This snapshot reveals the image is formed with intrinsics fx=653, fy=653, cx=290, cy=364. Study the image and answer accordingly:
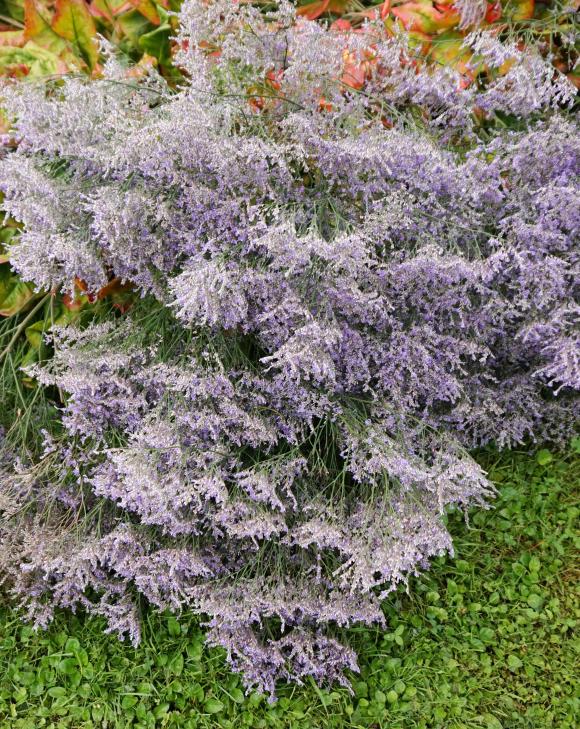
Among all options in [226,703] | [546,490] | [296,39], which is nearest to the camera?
[296,39]

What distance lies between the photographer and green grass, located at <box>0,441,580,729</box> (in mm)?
2158

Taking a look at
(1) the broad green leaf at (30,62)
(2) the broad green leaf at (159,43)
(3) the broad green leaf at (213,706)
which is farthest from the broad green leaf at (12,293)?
(3) the broad green leaf at (213,706)

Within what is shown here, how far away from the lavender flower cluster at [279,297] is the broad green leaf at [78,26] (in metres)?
0.25

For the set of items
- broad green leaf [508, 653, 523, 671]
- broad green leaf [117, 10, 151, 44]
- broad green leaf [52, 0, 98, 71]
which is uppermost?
broad green leaf [117, 10, 151, 44]

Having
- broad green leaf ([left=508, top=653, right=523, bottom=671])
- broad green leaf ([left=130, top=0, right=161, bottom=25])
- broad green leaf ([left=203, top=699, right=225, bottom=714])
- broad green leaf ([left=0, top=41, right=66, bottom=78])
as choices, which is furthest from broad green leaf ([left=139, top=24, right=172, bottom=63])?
broad green leaf ([left=508, top=653, right=523, bottom=671])

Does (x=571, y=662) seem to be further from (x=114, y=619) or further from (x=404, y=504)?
(x=114, y=619)

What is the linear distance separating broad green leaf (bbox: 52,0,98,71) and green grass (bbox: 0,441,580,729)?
2.06 metres

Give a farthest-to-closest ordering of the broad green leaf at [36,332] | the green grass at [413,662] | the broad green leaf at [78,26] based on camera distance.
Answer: the broad green leaf at [36,332], the broad green leaf at [78,26], the green grass at [413,662]

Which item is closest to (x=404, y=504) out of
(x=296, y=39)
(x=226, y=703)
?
(x=226, y=703)

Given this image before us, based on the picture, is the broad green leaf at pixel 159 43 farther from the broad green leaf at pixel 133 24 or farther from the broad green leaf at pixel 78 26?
the broad green leaf at pixel 78 26

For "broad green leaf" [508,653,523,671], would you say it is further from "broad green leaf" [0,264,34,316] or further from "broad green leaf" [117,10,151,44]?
"broad green leaf" [117,10,151,44]

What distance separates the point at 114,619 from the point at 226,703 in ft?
1.54

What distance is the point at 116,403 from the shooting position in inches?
82.7

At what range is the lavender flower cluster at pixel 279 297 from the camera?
1874 mm
